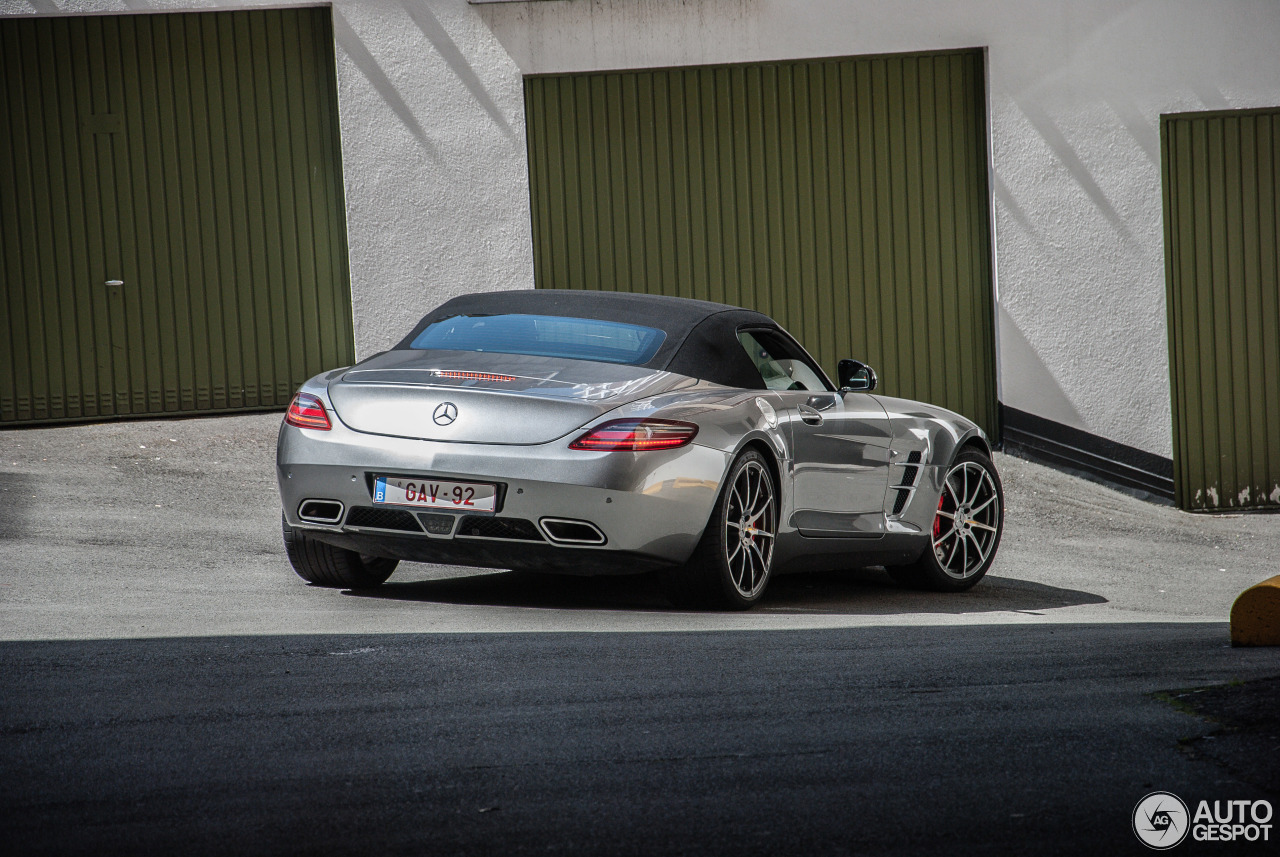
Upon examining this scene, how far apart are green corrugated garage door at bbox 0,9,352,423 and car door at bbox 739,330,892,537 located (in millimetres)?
6201

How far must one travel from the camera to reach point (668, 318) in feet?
22.5

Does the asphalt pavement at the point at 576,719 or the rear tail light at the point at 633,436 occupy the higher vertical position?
the rear tail light at the point at 633,436

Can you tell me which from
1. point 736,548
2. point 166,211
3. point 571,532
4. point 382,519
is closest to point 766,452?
point 736,548

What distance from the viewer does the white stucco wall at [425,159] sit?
40.8ft

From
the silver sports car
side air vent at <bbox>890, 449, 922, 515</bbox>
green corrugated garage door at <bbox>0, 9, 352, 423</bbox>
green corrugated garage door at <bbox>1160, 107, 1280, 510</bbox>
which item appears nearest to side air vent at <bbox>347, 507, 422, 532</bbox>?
the silver sports car

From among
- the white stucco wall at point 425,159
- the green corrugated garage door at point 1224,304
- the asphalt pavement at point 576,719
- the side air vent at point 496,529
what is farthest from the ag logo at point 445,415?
the green corrugated garage door at point 1224,304

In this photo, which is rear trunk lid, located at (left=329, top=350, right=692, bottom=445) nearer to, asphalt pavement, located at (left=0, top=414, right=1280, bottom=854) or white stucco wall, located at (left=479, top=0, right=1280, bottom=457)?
asphalt pavement, located at (left=0, top=414, right=1280, bottom=854)

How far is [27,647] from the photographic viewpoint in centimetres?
504

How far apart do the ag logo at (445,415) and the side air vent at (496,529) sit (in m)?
0.38

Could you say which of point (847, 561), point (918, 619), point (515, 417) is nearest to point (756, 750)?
point (515, 417)

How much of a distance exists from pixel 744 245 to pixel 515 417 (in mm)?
7420

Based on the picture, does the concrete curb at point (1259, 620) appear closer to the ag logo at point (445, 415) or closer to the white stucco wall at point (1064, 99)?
the ag logo at point (445, 415)

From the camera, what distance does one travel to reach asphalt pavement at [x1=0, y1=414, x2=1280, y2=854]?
3102 mm

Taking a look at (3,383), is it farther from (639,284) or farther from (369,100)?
(639,284)
